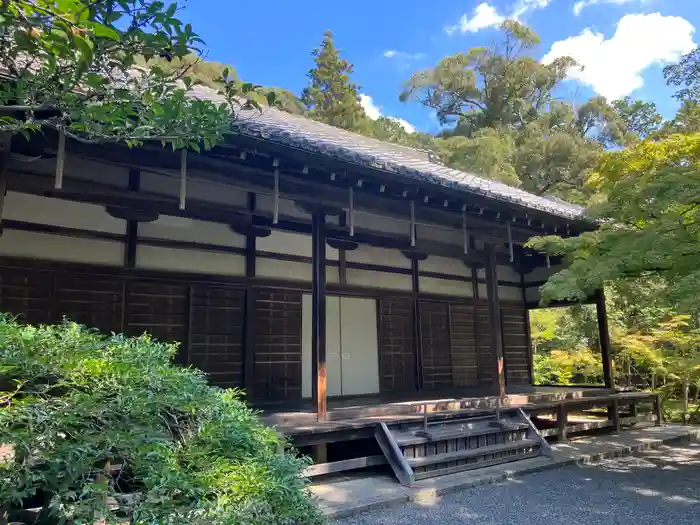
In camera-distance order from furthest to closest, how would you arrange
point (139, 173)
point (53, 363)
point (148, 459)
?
point (139, 173) → point (53, 363) → point (148, 459)

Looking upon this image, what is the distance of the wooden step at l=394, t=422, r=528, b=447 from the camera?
18.2 ft

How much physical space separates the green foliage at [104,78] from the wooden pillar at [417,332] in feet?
21.3

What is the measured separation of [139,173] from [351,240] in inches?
114

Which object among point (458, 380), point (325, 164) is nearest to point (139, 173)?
point (325, 164)

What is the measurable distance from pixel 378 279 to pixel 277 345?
213 cm

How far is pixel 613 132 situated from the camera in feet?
78.5

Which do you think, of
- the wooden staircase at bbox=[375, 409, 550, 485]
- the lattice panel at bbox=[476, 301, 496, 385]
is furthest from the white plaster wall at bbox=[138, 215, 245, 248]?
the lattice panel at bbox=[476, 301, 496, 385]

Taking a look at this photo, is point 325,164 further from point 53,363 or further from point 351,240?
point 53,363

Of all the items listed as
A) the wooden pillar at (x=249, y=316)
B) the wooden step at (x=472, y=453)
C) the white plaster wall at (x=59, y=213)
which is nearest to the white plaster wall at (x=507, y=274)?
the wooden step at (x=472, y=453)

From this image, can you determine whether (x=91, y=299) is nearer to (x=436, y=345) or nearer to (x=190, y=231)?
(x=190, y=231)

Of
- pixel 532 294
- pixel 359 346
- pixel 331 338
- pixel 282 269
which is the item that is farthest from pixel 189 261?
pixel 532 294

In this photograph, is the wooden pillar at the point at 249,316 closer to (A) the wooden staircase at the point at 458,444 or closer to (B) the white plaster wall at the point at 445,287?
(A) the wooden staircase at the point at 458,444

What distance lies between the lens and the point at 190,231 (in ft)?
21.3

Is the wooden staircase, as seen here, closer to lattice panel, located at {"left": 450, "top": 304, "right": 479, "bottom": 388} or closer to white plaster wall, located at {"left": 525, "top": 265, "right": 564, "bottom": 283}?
lattice panel, located at {"left": 450, "top": 304, "right": 479, "bottom": 388}
